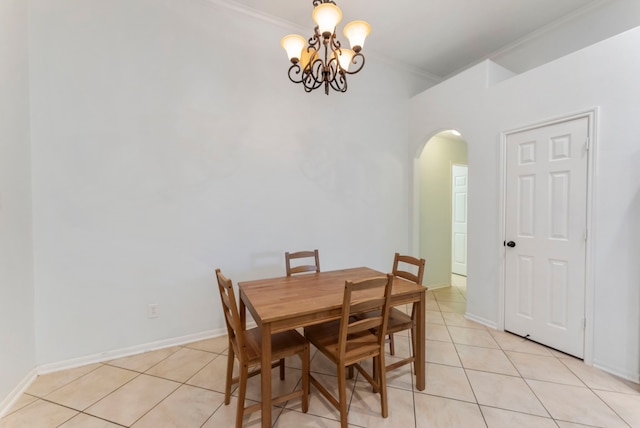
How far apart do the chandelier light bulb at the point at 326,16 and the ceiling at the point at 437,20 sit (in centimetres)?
121

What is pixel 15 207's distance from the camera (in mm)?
1816

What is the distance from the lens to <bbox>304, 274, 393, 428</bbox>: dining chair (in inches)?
58.3

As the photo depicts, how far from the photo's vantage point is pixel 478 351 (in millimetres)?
2389

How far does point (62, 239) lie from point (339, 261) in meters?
2.59

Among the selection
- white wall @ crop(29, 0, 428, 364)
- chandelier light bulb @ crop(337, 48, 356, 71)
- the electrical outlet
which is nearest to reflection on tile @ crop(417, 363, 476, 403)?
white wall @ crop(29, 0, 428, 364)

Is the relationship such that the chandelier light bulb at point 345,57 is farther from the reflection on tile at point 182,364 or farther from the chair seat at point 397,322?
the reflection on tile at point 182,364

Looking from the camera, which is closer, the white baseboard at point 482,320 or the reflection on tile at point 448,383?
the reflection on tile at point 448,383

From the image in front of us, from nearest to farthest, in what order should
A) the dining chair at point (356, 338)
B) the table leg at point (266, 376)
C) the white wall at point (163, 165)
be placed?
the table leg at point (266, 376) < the dining chair at point (356, 338) < the white wall at point (163, 165)

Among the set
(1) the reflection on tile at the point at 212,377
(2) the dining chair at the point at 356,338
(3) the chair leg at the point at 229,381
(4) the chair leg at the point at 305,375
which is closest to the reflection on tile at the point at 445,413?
(2) the dining chair at the point at 356,338

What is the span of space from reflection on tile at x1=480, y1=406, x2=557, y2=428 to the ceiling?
340 cm

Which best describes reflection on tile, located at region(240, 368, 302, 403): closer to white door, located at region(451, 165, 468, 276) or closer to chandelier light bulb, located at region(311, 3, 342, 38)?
chandelier light bulb, located at region(311, 3, 342, 38)

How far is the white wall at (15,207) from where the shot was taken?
5.55 feet

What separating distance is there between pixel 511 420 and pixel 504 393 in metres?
0.27

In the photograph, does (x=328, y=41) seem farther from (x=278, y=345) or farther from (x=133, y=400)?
(x=133, y=400)
